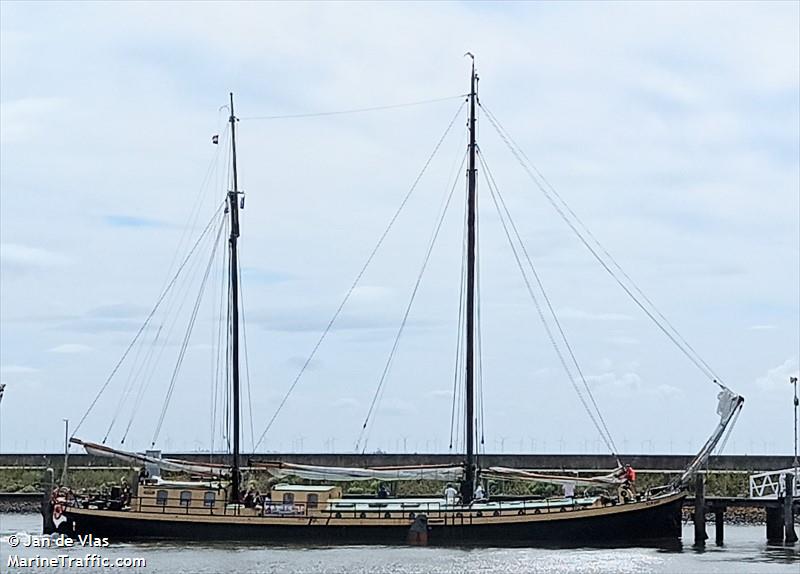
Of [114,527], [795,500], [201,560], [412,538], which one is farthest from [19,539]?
[795,500]

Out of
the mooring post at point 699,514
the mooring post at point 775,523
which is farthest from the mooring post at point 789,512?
the mooring post at point 699,514

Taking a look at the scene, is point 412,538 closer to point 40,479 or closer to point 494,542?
point 494,542

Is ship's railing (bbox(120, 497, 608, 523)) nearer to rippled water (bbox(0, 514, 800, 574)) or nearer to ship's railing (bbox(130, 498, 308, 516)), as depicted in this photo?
ship's railing (bbox(130, 498, 308, 516))

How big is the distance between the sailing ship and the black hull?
0.04 m

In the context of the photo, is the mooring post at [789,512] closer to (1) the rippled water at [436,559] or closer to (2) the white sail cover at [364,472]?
(1) the rippled water at [436,559]

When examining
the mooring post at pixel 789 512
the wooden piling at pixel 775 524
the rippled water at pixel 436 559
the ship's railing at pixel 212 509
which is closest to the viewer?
the rippled water at pixel 436 559

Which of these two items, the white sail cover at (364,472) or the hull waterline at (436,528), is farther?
the white sail cover at (364,472)

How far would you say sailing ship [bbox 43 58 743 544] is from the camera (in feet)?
208

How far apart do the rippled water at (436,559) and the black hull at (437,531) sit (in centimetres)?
108

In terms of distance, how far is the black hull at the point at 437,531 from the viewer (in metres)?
63.2

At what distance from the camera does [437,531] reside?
208ft

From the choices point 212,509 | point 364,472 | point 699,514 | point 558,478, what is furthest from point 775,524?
point 212,509

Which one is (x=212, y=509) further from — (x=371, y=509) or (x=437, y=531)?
(x=437, y=531)

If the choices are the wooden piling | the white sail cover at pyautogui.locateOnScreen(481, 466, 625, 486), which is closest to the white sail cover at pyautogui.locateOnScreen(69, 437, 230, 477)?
the white sail cover at pyautogui.locateOnScreen(481, 466, 625, 486)
